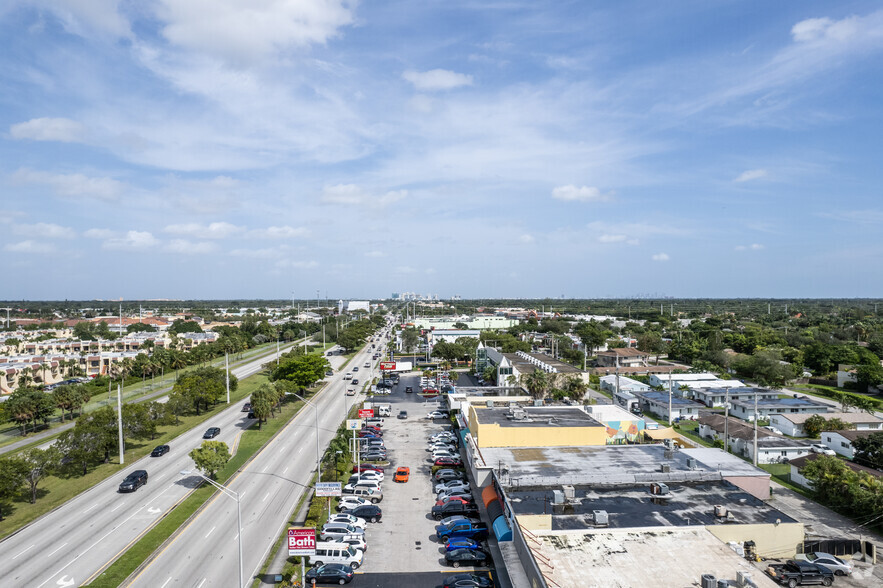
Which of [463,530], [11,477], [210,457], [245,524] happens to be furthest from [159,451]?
[463,530]

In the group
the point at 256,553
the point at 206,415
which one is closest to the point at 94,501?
the point at 256,553

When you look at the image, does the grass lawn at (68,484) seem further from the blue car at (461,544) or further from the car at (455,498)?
the blue car at (461,544)

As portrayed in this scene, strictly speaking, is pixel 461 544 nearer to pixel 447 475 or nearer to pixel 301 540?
pixel 301 540

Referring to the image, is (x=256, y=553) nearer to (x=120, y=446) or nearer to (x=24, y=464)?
(x=24, y=464)

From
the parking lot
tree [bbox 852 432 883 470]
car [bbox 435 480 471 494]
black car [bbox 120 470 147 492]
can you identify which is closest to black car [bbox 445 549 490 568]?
the parking lot

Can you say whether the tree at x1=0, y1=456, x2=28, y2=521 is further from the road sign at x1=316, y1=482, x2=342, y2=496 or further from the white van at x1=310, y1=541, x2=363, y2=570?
the white van at x1=310, y1=541, x2=363, y2=570

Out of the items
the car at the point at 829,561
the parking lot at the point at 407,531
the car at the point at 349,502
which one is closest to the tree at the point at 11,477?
the car at the point at 349,502
